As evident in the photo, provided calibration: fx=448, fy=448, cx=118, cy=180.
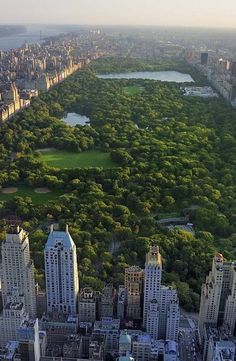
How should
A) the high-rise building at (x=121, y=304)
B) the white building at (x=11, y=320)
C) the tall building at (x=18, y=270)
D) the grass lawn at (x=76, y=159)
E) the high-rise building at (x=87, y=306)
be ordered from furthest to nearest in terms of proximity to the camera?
the grass lawn at (x=76, y=159) → the high-rise building at (x=121, y=304) → the high-rise building at (x=87, y=306) → the tall building at (x=18, y=270) → the white building at (x=11, y=320)

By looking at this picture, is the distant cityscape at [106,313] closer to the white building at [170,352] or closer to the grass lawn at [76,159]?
the white building at [170,352]

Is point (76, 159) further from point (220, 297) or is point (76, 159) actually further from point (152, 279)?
point (220, 297)

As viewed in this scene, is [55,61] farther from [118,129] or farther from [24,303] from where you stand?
[24,303]

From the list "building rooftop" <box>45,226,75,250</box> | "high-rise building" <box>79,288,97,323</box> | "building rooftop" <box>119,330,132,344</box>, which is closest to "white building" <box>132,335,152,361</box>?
"building rooftop" <box>119,330,132,344</box>

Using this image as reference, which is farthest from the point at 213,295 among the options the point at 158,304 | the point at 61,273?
the point at 61,273

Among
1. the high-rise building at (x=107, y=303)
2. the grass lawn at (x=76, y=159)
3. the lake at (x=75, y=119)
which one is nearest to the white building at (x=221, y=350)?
the high-rise building at (x=107, y=303)

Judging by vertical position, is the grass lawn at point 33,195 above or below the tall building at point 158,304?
below

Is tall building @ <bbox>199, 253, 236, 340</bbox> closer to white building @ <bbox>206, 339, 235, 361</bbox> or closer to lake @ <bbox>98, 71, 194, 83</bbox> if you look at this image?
white building @ <bbox>206, 339, 235, 361</bbox>

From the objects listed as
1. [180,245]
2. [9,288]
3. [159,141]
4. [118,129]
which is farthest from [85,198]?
[118,129]
